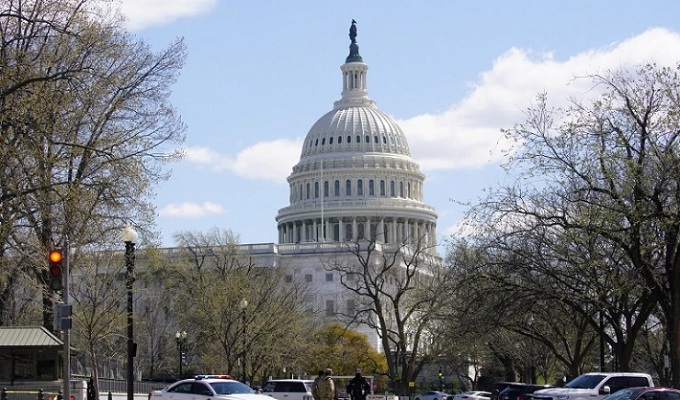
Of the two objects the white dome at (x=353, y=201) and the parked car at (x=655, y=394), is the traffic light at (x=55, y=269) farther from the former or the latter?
the white dome at (x=353, y=201)

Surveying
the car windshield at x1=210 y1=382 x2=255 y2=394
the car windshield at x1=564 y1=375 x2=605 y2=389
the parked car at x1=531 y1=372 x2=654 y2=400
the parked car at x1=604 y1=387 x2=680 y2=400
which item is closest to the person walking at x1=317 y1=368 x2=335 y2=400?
the car windshield at x1=210 y1=382 x2=255 y2=394

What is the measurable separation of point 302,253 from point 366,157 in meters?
34.6

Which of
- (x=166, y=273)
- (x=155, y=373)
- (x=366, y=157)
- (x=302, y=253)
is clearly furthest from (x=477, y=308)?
(x=366, y=157)

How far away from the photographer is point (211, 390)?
32.9 m

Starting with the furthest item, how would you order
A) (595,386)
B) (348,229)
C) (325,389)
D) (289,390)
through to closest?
(348,229) < (289,390) < (595,386) < (325,389)

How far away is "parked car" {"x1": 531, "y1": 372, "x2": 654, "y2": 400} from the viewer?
117 ft

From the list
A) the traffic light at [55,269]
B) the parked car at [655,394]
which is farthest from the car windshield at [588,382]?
the traffic light at [55,269]

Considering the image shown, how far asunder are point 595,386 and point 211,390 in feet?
36.6

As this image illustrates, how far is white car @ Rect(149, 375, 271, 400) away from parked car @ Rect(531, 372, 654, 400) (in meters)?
8.41

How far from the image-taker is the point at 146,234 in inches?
1668

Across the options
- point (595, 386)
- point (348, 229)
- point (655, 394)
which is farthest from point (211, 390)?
point (348, 229)

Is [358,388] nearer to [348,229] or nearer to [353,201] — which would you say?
[348,229]

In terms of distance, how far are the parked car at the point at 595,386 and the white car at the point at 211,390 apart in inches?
331

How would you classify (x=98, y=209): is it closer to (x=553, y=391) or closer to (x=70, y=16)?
(x=70, y=16)
